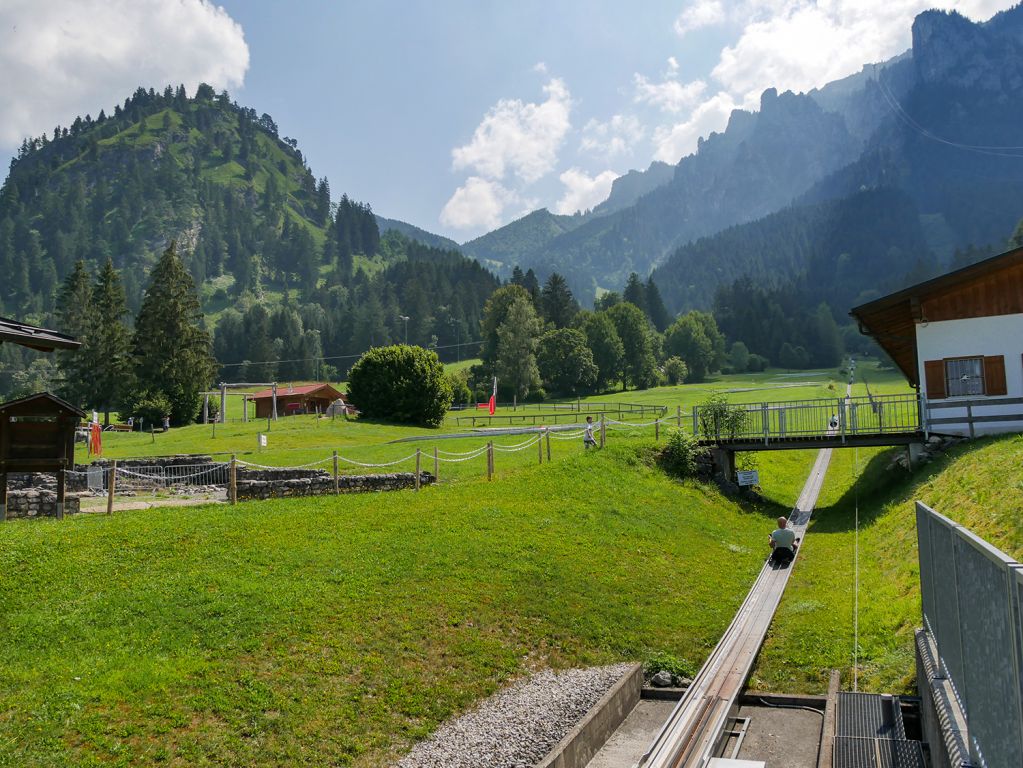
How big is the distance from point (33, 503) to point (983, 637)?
24.8 metres

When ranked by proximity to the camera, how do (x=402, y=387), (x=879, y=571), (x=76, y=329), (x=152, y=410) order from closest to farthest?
(x=879, y=571), (x=402, y=387), (x=152, y=410), (x=76, y=329)

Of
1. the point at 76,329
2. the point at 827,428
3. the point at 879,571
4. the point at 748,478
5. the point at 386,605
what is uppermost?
the point at 76,329

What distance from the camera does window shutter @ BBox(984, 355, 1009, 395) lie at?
2572 centimetres

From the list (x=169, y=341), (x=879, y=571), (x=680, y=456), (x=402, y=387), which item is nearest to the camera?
(x=879, y=571)

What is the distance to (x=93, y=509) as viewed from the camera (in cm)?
A: 2281

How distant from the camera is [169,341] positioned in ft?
227

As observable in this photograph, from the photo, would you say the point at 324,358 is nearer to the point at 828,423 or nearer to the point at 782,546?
the point at 828,423

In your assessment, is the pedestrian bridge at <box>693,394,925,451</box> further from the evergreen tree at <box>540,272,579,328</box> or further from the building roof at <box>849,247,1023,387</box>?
the evergreen tree at <box>540,272,579,328</box>

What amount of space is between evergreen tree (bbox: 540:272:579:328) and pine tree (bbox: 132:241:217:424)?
218 feet

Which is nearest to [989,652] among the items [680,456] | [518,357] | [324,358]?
[680,456]

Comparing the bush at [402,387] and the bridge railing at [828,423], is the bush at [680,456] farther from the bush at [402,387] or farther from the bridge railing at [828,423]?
the bush at [402,387]

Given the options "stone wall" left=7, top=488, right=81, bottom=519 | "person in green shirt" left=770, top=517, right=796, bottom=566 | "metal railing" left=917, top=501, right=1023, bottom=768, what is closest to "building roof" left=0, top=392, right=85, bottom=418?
"stone wall" left=7, top=488, right=81, bottom=519

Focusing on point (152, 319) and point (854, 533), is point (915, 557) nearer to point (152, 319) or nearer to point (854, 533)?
point (854, 533)

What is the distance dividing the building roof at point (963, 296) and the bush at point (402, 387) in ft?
121
